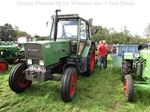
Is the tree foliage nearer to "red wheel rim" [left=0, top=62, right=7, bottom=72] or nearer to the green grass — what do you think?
"red wheel rim" [left=0, top=62, right=7, bottom=72]

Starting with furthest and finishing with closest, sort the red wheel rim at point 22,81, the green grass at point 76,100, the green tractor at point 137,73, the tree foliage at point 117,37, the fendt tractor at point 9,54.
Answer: the tree foliage at point 117,37, the fendt tractor at point 9,54, the red wheel rim at point 22,81, the green tractor at point 137,73, the green grass at point 76,100

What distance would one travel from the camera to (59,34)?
432 cm

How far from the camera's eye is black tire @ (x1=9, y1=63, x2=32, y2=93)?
3.49 meters

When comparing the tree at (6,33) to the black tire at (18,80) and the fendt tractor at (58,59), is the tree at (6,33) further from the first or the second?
the black tire at (18,80)

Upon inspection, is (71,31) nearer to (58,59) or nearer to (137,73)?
(58,59)

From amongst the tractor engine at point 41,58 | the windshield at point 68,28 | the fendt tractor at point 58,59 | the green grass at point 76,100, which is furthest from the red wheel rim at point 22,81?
the windshield at point 68,28

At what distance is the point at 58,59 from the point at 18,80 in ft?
3.84

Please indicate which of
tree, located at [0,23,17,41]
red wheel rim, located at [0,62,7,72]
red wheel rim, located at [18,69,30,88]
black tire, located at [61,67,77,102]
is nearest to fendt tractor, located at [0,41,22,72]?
red wheel rim, located at [0,62,7,72]

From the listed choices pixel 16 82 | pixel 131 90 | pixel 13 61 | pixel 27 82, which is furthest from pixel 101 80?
pixel 13 61

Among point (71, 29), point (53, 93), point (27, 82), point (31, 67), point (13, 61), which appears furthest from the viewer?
point (13, 61)

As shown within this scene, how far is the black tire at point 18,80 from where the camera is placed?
349 cm

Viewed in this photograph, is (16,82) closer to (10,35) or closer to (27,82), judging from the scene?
(27,82)

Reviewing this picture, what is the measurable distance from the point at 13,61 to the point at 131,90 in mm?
6339

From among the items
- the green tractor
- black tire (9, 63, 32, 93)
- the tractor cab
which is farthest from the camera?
the tractor cab
